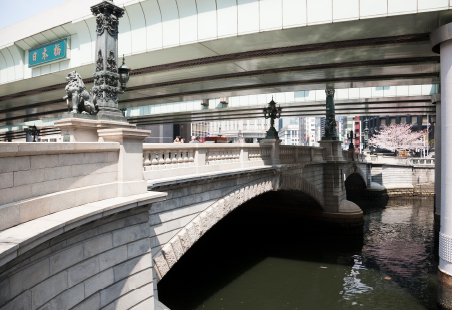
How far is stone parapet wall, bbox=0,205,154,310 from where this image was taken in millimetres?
4340

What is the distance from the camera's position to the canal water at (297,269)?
13336 mm

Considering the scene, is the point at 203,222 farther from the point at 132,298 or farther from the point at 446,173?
the point at 446,173

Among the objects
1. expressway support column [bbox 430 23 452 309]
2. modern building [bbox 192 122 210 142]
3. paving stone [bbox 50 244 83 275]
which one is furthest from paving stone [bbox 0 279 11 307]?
modern building [bbox 192 122 210 142]

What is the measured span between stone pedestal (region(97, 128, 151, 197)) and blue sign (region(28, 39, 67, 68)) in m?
9.49

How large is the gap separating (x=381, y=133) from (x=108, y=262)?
82.4 m

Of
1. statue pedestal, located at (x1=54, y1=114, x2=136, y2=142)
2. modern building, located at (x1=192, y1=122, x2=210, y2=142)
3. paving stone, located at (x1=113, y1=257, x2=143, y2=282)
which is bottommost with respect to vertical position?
paving stone, located at (x1=113, y1=257, x2=143, y2=282)

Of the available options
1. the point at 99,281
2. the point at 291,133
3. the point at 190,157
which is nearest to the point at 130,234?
the point at 99,281

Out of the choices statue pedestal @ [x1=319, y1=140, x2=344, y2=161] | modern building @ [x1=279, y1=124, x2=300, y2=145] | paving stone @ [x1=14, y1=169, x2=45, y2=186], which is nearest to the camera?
paving stone @ [x1=14, y1=169, x2=45, y2=186]

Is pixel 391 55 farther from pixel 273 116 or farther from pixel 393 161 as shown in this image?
pixel 393 161

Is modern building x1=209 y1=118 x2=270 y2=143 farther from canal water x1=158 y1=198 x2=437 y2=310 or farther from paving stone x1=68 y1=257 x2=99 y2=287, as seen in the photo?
paving stone x1=68 y1=257 x2=99 y2=287

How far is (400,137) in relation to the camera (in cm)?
7444

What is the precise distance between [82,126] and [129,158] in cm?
154

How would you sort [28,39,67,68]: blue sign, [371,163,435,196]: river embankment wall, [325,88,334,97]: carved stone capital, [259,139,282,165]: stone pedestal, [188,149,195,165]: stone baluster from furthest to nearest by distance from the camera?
[371,163,435,196]: river embankment wall < [325,88,334,97]: carved stone capital < [259,139,282,165]: stone pedestal < [28,39,67,68]: blue sign < [188,149,195,165]: stone baluster

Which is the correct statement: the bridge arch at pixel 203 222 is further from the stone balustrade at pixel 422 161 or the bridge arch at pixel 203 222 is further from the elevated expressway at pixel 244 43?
the stone balustrade at pixel 422 161
